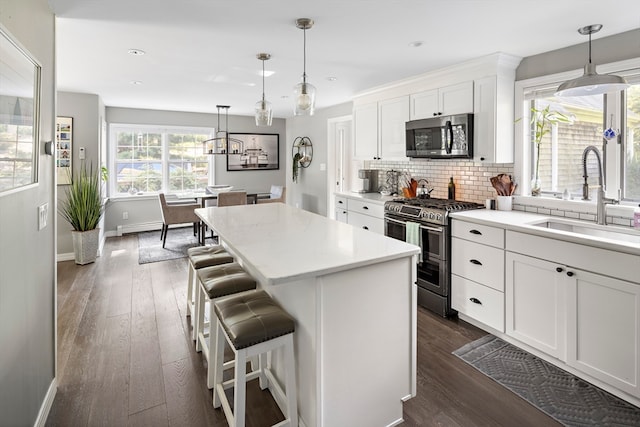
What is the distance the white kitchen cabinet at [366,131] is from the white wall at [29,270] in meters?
3.36

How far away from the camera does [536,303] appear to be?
2445 mm

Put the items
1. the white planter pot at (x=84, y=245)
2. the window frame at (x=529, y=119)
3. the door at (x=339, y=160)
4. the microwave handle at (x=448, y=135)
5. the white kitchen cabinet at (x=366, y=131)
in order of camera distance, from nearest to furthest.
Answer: the window frame at (x=529, y=119) < the microwave handle at (x=448, y=135) < the white kitchen cabinet at (x=366, y=131) < the white planter pot at (x=84, y=245) < the door at (x=339, y=160)

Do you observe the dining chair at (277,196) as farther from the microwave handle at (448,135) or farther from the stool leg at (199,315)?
the stool leg at (199,315)

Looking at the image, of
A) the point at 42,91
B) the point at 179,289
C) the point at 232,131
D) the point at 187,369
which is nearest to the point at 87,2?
the point at 42,91

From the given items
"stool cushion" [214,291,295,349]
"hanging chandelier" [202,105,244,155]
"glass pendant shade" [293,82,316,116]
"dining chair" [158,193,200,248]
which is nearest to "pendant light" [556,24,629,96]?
"glass pendant shade" [293,82,316,116]

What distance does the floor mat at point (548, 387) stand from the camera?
1.91 m

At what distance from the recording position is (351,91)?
4754 mm

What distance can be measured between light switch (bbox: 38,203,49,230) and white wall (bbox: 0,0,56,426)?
0.12 ft

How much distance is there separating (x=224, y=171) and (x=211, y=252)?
4832 millimetres

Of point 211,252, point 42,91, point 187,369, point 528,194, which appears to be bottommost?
point 187,369

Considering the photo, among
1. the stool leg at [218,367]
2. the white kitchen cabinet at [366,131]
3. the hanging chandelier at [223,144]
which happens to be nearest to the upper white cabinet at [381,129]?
the white kitchen cabinet at [366,131]

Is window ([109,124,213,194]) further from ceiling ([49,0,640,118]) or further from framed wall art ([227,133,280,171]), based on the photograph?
ceiling ([49,0,640,118])

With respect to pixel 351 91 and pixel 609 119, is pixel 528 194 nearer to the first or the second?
pixel 609 119

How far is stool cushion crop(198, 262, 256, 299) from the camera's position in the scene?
2.17 meters
